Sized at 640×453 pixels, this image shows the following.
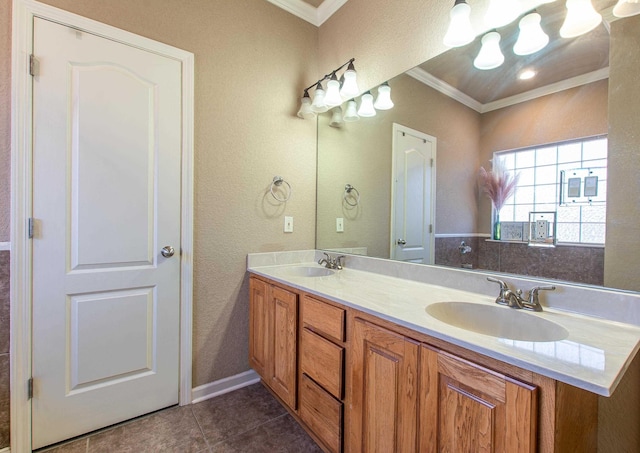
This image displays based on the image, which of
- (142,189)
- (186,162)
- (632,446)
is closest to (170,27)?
(186,162)

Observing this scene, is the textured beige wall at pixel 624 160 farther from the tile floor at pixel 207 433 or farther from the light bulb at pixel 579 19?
the tile floor at pixel 207 433

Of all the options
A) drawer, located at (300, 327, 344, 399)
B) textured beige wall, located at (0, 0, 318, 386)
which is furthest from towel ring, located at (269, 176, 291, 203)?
drawer, located at (300, 327, 344, 399)

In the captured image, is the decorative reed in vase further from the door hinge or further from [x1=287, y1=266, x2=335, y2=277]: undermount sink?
the door hinge

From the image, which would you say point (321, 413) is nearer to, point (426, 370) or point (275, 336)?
point (275, 336)

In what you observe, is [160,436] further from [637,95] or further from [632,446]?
[637,95]

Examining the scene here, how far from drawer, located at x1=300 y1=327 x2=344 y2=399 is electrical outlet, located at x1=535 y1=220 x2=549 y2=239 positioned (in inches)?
36.1

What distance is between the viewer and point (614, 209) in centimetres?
99

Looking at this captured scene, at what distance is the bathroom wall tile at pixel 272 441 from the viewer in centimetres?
143

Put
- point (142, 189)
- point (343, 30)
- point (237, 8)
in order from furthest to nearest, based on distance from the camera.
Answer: point (343, 30), point (237, 8), point (142, 189)

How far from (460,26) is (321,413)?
184cm

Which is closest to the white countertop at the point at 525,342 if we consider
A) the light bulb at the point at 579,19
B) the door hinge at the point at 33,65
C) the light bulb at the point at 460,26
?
the light bulb at the point at 579,19

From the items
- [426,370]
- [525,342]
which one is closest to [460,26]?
[525,342]

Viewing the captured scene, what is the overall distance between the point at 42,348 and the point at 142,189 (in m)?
0.90

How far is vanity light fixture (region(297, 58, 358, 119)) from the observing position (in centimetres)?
187
